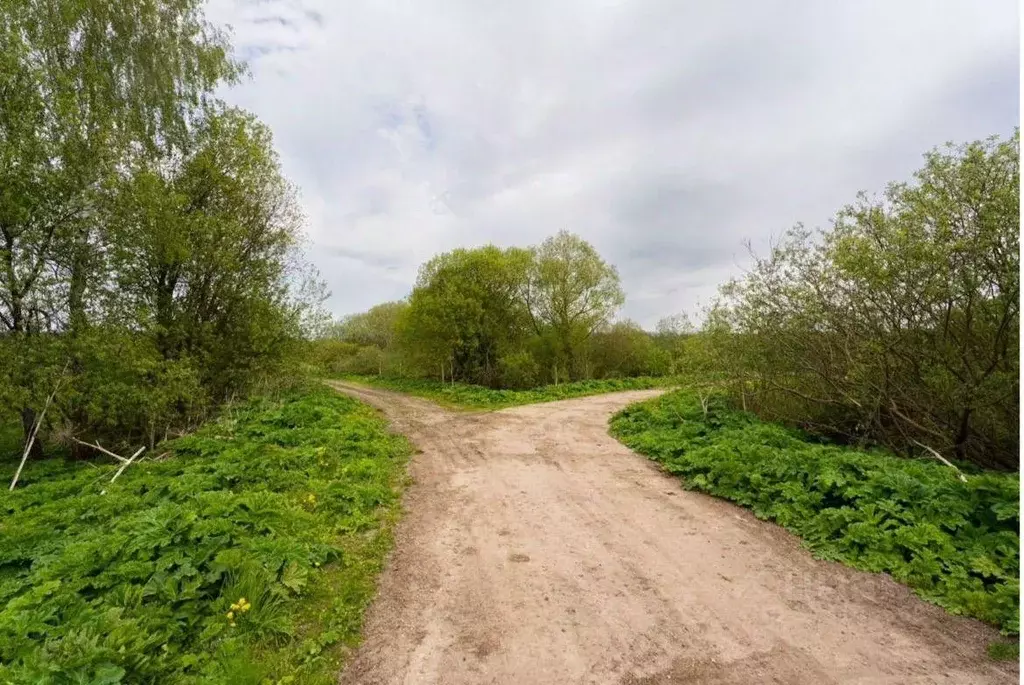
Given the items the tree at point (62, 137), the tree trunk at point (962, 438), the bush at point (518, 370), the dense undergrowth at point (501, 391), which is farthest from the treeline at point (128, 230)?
the tree trunk at point (962, 438)

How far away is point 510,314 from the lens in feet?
93.7

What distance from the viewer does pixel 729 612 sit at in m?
4.62

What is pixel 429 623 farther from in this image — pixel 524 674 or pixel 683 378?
pixel 683 378

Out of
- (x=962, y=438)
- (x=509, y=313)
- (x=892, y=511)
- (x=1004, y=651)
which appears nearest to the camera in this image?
(x=1004, y=651)

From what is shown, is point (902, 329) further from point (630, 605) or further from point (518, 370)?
point (518, 370)

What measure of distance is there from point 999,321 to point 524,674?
10590mm

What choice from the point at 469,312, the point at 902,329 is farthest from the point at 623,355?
the point at 902,329

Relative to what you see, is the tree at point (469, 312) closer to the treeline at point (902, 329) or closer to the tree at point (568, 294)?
the tree at point (568, 294)

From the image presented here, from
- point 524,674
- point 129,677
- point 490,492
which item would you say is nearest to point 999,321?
point 490,492

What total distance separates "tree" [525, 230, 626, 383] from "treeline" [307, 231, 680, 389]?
0.06 meters

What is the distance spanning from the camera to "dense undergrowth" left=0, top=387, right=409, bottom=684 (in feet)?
12.4

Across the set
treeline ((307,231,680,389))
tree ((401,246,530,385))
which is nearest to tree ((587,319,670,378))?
treeline ((307,231,680,389))

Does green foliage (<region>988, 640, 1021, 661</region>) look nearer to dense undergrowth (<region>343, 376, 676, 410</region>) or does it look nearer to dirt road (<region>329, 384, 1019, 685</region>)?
dirt road (<region>329, 384, 1019, 685</region>)

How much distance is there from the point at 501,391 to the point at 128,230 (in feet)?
51.1
